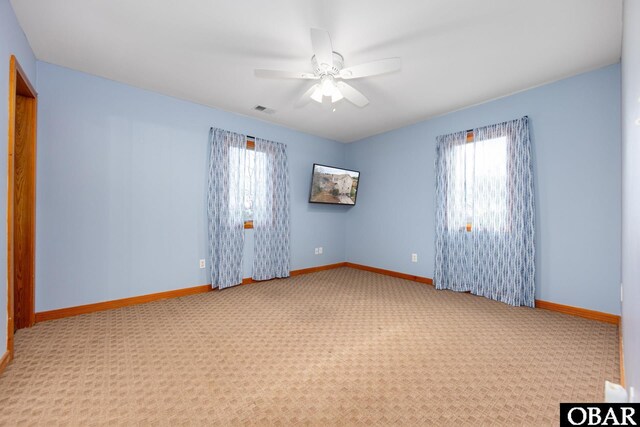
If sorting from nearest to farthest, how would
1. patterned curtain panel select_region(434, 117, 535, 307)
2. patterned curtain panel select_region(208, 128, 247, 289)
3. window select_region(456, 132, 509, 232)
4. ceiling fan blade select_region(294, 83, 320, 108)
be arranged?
ceiling fan blade select_region(294, 83, 320, 108) → patterned curtain panel select_region(434, 117, 535, 307) → window select_region(456, 132, 509, 232) → patterned curtain panel select_region(208, 128, 247, 289)

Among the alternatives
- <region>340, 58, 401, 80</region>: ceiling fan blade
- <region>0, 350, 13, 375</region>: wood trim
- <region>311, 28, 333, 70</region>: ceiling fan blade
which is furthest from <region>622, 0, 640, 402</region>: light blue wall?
<region>0, 350, 13, 375</region>: wood trim

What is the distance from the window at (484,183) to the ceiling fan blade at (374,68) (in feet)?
6.82

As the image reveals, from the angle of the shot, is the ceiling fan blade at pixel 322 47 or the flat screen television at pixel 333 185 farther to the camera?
the flat screen television at pixel 333 185

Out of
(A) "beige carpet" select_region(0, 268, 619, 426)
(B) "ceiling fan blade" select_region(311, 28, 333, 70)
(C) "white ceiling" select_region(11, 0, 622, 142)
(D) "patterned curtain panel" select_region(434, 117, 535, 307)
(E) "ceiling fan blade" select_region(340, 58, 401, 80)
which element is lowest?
(A) "beige carpet" select_region(0, 268, 619, 426)

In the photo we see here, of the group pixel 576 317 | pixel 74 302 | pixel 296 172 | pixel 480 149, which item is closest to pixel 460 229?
pixel 480 149

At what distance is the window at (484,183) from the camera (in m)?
3.42

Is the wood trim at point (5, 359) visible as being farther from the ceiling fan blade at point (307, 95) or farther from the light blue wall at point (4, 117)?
the ceiling fan blade at point (307, 95)

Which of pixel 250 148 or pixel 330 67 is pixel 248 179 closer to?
pixel 250 148

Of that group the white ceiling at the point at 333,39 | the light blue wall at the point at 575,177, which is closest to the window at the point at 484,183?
the light blue wall at the point at 575,177

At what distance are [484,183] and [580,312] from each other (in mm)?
1686

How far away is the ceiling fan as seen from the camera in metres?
2.07

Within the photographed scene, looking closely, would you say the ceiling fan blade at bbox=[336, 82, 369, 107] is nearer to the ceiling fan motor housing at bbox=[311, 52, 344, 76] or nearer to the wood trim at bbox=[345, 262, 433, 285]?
the ceiling fan motor housing at bbox=[311, 52, 344, 76]

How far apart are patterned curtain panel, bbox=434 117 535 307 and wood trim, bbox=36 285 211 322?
3.40m

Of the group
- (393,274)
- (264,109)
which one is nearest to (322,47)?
(264,109)
